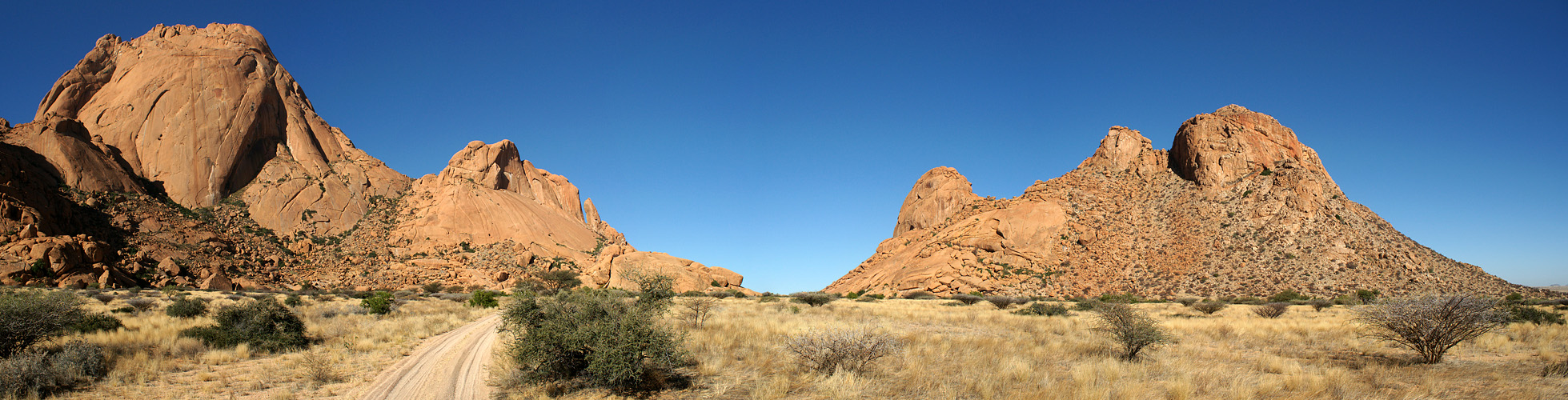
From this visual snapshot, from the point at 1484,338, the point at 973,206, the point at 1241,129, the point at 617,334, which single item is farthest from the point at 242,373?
the point at 1241,129

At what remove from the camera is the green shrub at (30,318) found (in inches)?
468

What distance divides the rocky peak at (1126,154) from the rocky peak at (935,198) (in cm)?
1356

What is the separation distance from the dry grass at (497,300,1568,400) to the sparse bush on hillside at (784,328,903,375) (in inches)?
10.5

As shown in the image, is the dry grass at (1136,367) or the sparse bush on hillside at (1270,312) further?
the sparse bush on hillside at (1270,312)

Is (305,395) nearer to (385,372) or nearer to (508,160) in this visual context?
(385,372)

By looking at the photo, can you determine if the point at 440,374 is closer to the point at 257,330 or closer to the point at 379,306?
the point at 257,330

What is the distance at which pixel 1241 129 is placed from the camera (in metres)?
56.9

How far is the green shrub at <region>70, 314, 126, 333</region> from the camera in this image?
604 inches

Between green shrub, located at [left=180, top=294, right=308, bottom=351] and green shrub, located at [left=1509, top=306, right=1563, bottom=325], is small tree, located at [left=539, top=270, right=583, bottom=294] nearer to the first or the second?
green shrub, located at [left=180, top=294, right=308, bottom=351]

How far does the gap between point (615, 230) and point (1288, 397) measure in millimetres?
91372

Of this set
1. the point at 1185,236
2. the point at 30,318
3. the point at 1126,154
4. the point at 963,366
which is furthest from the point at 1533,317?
the point at 1126,154

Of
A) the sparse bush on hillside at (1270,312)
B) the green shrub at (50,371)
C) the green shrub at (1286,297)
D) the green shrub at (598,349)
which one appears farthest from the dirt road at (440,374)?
the green shrub at (1286,297)

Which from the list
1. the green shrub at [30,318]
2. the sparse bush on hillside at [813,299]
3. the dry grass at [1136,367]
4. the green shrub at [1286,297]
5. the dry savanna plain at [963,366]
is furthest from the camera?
the green shrub at [1286,297]

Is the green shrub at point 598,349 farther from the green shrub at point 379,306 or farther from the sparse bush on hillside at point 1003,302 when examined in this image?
the sparse bush on hillside at point 1003,302
